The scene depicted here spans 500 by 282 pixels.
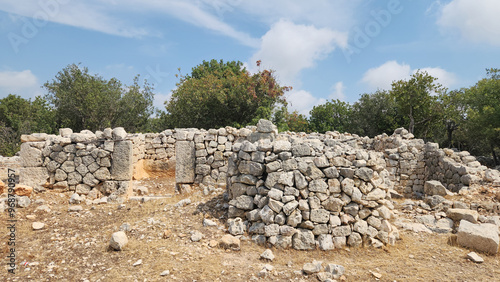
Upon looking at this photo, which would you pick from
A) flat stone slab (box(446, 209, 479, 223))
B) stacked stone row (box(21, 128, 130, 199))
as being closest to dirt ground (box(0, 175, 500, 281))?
flat stone slab (box(446, 209, 479, 223))

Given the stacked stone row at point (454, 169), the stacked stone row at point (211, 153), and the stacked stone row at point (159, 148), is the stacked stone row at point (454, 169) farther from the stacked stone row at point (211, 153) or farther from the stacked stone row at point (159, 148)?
the stacked stone row at point (159, 148)

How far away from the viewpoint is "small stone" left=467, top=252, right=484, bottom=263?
16.9 ft

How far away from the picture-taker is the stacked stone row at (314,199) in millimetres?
5434

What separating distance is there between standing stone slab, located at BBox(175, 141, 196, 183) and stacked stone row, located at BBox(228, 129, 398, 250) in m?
3.37

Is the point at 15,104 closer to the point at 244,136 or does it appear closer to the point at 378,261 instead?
the point at 244,136

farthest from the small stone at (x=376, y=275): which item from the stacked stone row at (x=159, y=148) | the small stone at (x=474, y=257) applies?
the stacked stone row at (x=159, y=148)

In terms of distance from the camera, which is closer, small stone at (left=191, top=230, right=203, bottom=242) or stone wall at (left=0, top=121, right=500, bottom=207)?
small stone at (left=191, top=230, right=203, bottom=242)

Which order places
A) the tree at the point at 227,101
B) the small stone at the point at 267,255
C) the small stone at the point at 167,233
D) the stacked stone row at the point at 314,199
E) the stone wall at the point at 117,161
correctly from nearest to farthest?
the small stone at the point at 267,255, the stacked stone row at the point at 314,199, the small stone at the point at 167,233, the stone wall at the point at 117,161, the tree at the point at 227,101

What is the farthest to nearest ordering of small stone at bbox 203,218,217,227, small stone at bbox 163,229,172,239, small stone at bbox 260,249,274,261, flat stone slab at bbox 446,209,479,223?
flat stone slab at bbox 446,209,479,223, small stone at bbox 203,218,217,227, small stone at bbox 163,229,172,239, small stone at bbox 260,249,274,261

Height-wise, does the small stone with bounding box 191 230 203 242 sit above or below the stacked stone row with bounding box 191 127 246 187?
below

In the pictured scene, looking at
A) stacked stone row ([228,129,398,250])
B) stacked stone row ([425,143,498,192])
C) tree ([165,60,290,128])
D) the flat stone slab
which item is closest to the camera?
stacked stone row ([228,129,398,250])

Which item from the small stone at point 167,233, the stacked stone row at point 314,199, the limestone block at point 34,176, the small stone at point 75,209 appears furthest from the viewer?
the limestone block at point 34,176

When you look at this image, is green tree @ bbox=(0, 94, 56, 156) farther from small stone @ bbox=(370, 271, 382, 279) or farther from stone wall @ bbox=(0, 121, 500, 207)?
small stone @ bbox=(370, 271, 382, 279)

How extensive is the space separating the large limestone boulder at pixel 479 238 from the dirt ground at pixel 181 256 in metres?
0.19
